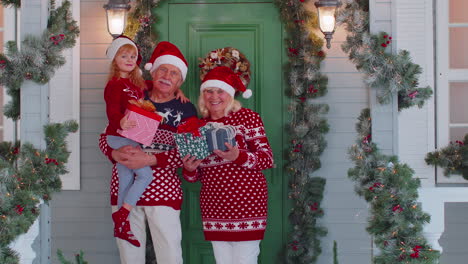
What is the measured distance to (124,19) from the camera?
15.4 feet

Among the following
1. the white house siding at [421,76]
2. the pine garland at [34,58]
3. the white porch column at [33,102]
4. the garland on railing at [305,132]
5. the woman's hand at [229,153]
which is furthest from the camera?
the white house siding at [421,76]

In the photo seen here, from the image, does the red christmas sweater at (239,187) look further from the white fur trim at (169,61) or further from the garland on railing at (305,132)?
the garland on railing at (305,132)

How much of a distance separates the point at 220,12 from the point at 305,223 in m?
1.63

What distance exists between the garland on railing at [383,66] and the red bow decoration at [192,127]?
95 cm

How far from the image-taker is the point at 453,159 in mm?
4801

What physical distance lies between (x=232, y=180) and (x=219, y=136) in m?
0.33

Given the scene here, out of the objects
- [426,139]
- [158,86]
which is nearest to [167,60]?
[158,86]

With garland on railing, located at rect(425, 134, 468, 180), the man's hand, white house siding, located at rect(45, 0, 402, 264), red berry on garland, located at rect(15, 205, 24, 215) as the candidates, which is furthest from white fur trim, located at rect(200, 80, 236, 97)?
garland on railing, located at rect(425, 134, 468, 180)

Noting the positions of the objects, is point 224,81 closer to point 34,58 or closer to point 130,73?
point 130,73

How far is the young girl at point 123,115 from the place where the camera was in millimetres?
3941

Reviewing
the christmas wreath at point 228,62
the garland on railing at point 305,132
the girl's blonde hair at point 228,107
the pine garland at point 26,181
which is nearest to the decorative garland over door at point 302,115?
the garland on railing at point 305,132

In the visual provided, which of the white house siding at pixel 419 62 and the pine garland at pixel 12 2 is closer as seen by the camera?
the pine garland at pixel 12 2

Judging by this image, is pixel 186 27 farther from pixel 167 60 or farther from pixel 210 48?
pixel 167 60

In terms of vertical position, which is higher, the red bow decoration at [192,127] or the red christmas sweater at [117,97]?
the red christmas sweater at [117,97]
